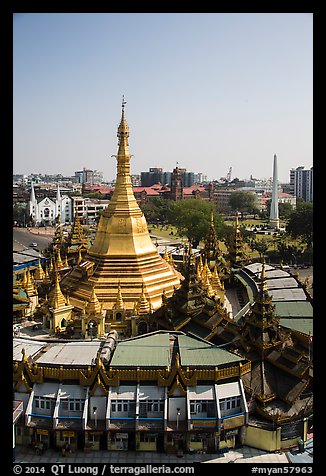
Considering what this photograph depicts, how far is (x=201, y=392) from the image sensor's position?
10758 mm

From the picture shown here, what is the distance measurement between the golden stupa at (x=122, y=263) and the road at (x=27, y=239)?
22956 millimetres

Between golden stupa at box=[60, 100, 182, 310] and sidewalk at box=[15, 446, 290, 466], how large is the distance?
6304 millimetres

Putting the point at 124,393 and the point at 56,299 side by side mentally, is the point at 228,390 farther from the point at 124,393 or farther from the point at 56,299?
the point at 56,299

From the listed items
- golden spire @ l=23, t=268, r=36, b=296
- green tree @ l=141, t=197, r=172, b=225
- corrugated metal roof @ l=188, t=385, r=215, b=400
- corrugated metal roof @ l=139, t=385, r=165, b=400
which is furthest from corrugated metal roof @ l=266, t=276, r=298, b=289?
green tree @ l=141, t=197, r=172, b=225

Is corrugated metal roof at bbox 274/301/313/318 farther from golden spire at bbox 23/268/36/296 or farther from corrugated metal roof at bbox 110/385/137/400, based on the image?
golden spire at bbox 23/268/36/296

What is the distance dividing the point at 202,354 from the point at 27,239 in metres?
36.8

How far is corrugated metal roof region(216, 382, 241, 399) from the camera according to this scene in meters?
10.7

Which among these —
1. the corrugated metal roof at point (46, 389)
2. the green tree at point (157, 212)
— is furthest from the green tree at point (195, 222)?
the corrugated metal roof at point (46, 389)

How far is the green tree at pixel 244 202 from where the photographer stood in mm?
61188

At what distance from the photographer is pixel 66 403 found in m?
10.7

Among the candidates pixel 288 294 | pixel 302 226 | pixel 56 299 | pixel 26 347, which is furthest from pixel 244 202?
pixel 26 347
